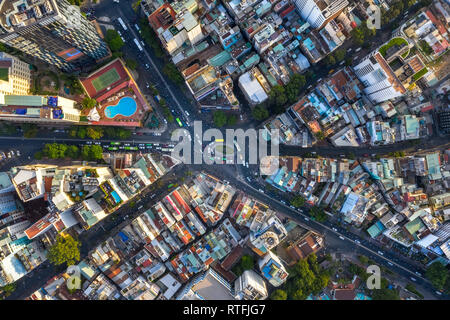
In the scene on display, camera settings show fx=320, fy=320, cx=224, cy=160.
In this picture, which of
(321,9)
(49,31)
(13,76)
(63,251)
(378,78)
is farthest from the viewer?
(63,251)

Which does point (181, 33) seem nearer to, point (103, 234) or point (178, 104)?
point (178, 104)

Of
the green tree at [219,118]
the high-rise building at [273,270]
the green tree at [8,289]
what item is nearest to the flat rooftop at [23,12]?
the green tree at [219,118]

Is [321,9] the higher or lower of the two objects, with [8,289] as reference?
higher

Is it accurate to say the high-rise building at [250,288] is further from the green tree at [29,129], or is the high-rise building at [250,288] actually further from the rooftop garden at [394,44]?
the green tree at [29,129]

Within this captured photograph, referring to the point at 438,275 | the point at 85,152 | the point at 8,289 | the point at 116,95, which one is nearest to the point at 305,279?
the point at 438,275

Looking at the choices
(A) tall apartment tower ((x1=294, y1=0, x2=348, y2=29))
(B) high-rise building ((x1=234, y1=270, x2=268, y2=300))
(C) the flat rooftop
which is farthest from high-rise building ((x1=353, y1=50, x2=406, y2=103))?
(C) the flat rooftop

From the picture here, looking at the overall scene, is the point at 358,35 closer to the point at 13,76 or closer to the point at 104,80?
the point at 104,80
